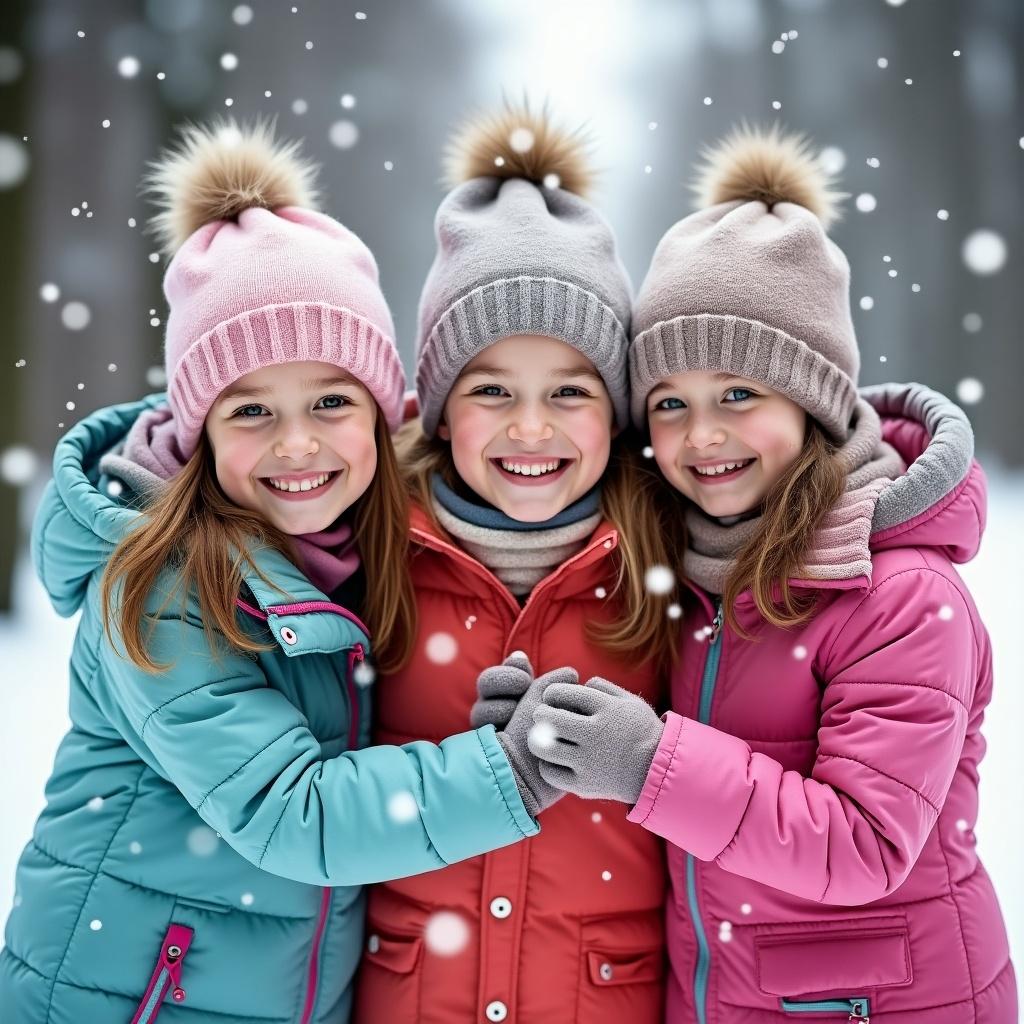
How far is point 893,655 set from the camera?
59.3 inches

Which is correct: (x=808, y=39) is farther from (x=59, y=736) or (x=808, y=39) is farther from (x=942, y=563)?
(x=59, y=736)

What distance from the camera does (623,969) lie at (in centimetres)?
169

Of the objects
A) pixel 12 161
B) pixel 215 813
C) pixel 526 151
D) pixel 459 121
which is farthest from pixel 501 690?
pixel 12 161

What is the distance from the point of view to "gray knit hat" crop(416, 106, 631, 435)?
1738mm

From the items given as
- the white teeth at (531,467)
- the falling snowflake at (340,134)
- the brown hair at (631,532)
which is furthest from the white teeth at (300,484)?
the falling snowflake at (340,134)

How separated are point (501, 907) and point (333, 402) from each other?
0.87 meters

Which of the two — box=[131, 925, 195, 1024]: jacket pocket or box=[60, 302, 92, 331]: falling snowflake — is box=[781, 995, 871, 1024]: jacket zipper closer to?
box=[131, 925, 195, 1024]: jacket pocket

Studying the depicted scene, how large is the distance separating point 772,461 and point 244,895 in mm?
1085

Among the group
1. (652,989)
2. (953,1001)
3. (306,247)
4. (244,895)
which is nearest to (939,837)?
(953,1001)

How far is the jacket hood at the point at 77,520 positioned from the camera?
63.0 inches

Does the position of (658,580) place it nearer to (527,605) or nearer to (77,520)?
(527,605)

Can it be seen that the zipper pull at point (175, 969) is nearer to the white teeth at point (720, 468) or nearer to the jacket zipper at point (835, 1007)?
the jacket zipper at point (835, 1007)

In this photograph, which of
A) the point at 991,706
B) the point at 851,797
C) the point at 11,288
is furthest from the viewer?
the point at 11,288

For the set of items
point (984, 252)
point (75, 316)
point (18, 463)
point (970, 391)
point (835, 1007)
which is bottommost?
point (835, 1007)
